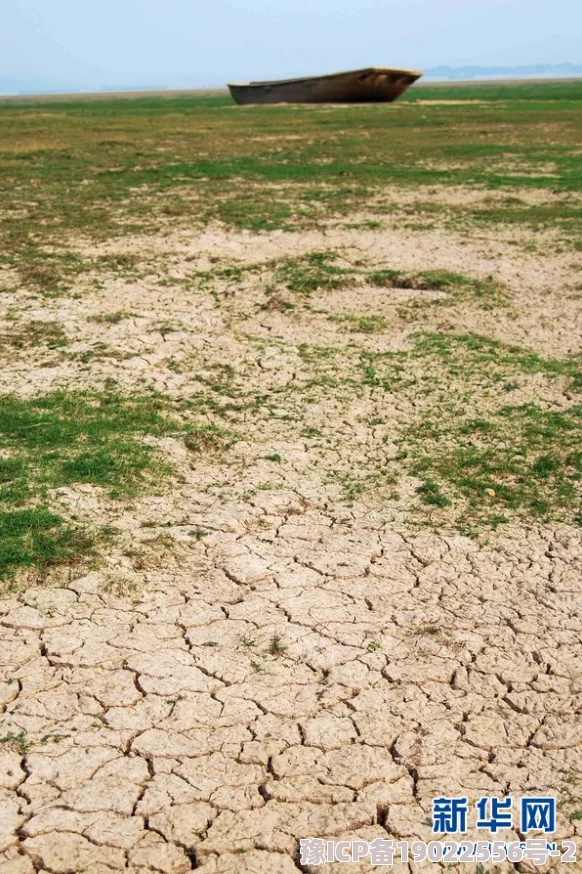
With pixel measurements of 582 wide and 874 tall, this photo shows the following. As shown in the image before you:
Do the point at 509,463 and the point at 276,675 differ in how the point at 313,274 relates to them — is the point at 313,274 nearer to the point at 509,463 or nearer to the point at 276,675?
the point at 509,463

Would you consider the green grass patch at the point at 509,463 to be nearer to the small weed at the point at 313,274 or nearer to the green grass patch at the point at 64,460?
the green grass patch at the point at 64,460

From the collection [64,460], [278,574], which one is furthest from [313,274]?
[278,574]

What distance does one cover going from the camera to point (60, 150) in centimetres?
1755

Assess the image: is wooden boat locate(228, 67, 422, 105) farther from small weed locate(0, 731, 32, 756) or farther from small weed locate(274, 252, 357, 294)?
small weed locate(0, 731, 32, 756)

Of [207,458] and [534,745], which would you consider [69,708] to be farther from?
[207,458]

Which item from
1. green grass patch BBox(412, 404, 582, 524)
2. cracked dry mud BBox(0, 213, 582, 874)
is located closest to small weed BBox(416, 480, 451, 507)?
green grass patch BBox(412, 404, 582, 524)

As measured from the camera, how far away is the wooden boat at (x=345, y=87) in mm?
34625

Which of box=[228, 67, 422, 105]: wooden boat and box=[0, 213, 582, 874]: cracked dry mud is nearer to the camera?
box=[0, 213, 582, 874]: cracked dry mud

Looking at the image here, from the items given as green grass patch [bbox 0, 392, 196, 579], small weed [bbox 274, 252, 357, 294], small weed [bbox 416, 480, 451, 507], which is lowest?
small weed [bbox 416, 480, 451, 507]

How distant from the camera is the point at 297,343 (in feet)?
23.0

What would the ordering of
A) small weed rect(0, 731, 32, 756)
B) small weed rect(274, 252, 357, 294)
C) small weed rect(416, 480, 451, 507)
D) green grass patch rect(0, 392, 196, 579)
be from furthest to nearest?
1. small weed rect(274, 252, 357, 294)
2. small weed rect(416, 480, 451, 507)
3. green grass patch rect(0, 392, 196, 579)
4. small weed rect(0, 731, 32, 756)

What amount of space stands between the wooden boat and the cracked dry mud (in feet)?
104

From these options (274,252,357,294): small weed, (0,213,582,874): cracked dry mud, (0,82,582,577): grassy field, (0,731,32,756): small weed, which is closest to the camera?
(0,213,582,874): cracked dry mud

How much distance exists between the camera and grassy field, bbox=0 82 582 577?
16.2ft
